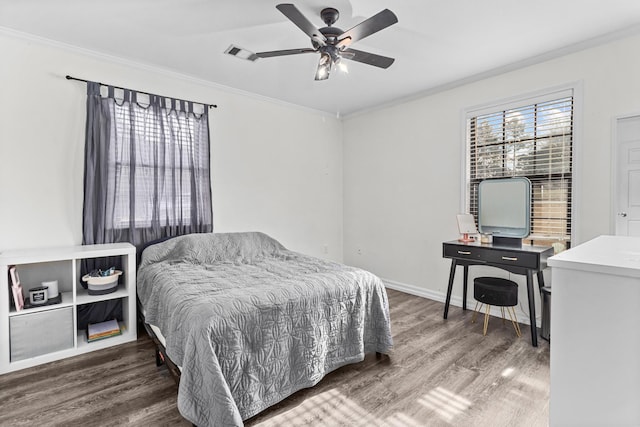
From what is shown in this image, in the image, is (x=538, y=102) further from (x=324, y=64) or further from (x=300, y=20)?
(x=300, y=20)

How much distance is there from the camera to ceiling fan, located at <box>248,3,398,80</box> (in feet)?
6.11

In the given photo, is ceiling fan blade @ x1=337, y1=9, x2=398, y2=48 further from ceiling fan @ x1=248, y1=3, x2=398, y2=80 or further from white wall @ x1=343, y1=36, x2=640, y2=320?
white wall @ x1=343, y1=36, x2=640, y2=320

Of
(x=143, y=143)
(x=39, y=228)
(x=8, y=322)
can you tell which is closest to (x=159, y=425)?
(x=8, y=322)

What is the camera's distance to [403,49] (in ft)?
9.19

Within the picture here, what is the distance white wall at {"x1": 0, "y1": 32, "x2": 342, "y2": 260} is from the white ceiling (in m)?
0.17

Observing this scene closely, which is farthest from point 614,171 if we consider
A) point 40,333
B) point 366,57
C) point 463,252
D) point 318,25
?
point 40,333

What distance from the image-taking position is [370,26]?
6.22 ft

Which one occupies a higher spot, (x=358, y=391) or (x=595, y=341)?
(x=595, y=341)

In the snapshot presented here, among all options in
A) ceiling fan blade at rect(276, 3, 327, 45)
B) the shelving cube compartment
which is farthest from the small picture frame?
ceiling fan blade at rect(276, 3, 327, 45)

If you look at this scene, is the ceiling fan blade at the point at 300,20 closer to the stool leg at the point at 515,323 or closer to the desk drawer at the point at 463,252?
the desk drawer at the point at 463,252

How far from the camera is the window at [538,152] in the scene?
289cm

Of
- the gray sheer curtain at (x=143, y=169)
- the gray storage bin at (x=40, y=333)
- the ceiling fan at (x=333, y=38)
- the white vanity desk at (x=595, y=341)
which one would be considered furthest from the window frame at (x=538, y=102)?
the gray storage bin at (x=40, y=333)

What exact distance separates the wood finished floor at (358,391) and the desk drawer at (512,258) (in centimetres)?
67

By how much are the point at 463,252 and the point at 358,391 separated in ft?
5.64
